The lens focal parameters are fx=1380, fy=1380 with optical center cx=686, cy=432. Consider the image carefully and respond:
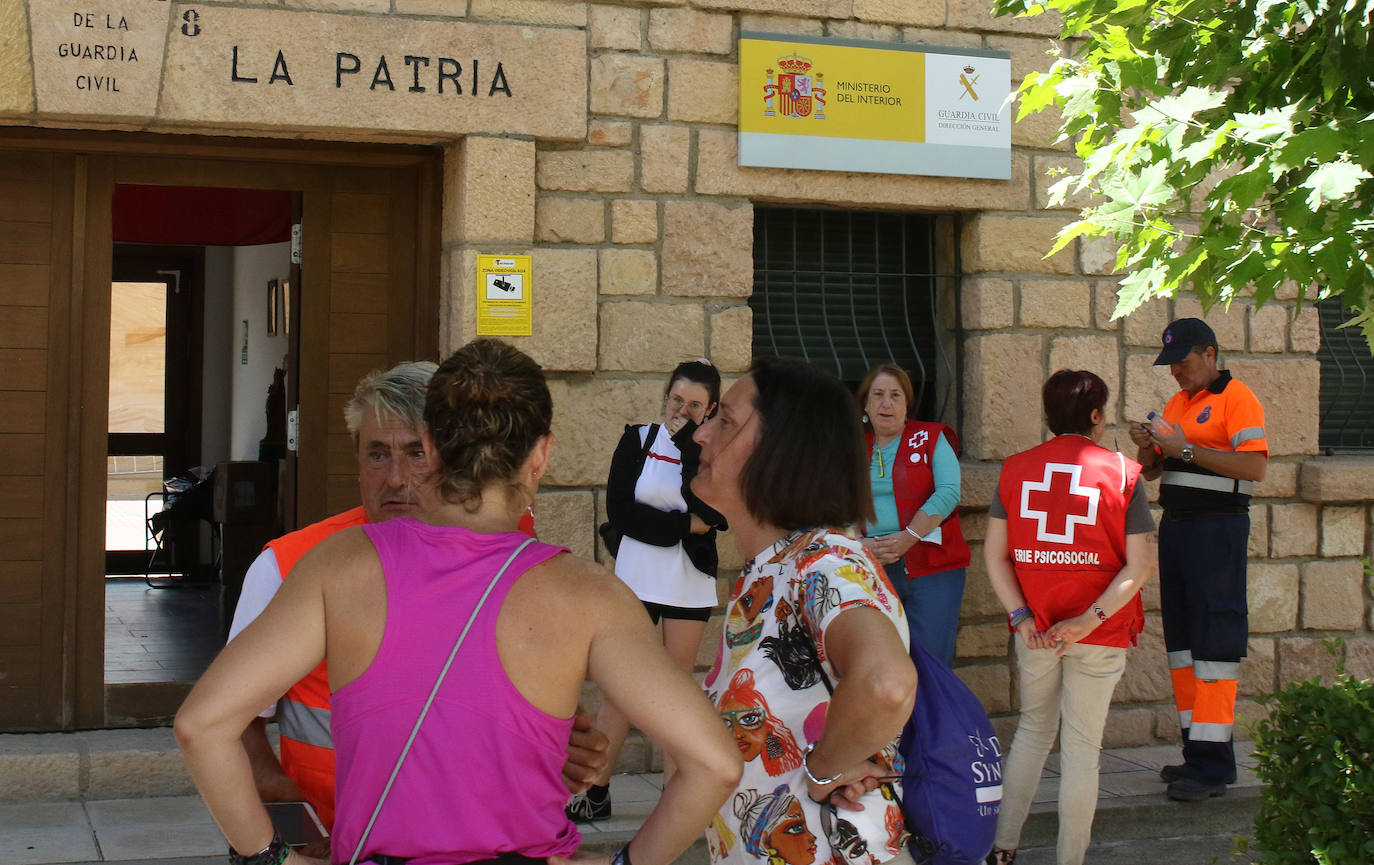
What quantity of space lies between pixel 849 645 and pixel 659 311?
3.78m

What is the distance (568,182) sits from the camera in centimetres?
582

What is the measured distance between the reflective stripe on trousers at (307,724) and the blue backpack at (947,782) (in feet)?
3.36

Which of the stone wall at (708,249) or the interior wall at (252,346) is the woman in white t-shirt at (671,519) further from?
the interior wall at (252,346)

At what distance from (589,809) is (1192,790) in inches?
97.3

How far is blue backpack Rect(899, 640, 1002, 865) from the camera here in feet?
7.62

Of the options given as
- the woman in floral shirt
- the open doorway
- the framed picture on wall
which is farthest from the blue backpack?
the framed picture on wall

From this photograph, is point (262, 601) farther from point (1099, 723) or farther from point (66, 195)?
point (66, 195)

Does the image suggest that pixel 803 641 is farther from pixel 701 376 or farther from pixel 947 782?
pixel 701 376

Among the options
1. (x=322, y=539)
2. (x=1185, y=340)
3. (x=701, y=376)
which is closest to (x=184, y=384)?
(x=701, y=376)

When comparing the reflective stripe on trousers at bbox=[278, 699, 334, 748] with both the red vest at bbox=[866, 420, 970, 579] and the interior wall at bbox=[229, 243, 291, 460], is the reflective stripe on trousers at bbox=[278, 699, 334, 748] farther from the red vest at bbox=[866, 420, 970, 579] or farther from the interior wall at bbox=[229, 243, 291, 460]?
the interior wall at bbox=[229, 243, 291, 460]

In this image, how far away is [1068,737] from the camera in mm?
4809

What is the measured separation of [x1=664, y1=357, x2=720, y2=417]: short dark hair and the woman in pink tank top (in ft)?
10.7

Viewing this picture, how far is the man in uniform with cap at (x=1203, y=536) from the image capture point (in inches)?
221

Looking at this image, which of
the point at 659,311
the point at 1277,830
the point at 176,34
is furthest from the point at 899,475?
the point at 176,34
